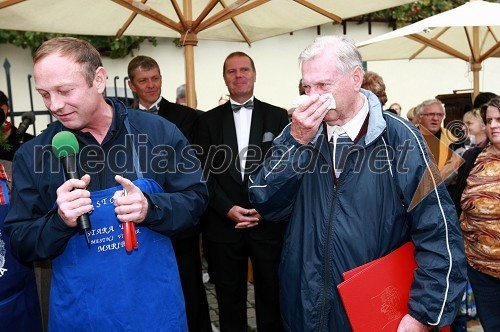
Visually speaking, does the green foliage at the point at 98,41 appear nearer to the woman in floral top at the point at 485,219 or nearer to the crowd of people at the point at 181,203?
the woman in floral top at the point at 485,219

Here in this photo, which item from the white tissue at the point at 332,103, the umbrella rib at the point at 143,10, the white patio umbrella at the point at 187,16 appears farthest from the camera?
the white patio umbrella at the point at 187,16

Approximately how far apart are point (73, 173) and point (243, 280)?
9.04ft

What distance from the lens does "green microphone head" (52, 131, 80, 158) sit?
2068 millimetres

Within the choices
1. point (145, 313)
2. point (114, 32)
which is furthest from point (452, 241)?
point (114, 32)

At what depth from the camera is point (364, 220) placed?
242 cm

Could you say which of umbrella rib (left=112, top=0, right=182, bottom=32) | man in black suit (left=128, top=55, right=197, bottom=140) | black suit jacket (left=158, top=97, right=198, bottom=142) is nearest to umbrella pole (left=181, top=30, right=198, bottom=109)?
umbrella rib (left=112, top=0, right=182, bottom=32)

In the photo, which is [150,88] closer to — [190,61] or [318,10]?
[190,61]

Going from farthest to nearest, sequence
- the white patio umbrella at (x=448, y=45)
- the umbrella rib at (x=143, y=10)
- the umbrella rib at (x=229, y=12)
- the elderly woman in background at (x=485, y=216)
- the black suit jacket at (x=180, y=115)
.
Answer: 1. the white patio umbrella at (x=448, y=45)
2. the umbrella rib at (x=229, y=12)
3. the umbrella rib at (x=143, y=10)
4. the black suit jacket at (x=180, y=115)
5. the elderly woman in background at (x=485, y=216)

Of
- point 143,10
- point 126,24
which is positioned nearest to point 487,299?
point 143,10

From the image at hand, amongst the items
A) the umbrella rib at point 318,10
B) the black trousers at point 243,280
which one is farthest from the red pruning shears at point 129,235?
the umbrella rib at point 318,10

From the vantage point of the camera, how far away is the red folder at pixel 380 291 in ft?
7.64

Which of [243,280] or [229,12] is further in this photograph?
[229,12]

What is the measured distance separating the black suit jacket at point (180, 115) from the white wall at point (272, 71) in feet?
17.8

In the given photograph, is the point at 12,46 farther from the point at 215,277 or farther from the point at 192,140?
the point at 215,277
